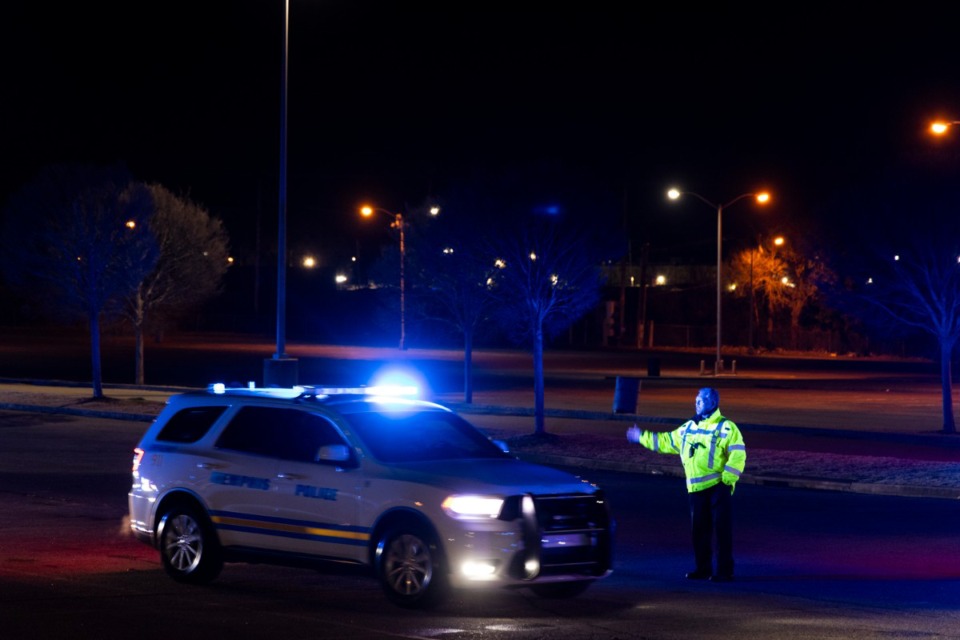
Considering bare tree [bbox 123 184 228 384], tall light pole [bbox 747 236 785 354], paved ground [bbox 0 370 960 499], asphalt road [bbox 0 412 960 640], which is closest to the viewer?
asphalt road [bbox 0 412 960 640]

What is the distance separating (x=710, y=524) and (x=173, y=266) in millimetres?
35418

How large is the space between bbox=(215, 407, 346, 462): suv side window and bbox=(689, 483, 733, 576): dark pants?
3112 millimetres

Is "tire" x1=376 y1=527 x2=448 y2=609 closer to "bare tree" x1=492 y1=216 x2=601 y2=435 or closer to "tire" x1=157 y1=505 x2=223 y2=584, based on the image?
"tire" x1=157 y1=505 x2=223 y2=584

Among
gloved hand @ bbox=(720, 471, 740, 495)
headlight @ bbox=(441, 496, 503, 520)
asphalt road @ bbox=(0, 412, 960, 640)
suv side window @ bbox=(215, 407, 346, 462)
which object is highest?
suv side window @ bbox=(215, 407, 346, 462)

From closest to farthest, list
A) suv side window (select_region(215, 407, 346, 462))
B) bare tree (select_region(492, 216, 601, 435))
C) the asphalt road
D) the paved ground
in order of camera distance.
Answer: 1. the asphalt road
2. suv side window (select_region(215, 407, 346, 462))
3. the paved ground
4. bare tree (select_region(492, 216, 601, 435))

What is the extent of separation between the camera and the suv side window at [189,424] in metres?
11.9

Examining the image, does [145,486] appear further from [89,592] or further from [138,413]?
[138,413]

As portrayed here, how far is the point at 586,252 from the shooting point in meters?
28.5

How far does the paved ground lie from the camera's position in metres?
20.7

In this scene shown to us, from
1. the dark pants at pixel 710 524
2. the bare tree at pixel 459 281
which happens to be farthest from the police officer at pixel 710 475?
the bare tree at pixel 459 281

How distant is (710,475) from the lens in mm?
11922

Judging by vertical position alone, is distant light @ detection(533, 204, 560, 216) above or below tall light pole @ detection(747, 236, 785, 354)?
below

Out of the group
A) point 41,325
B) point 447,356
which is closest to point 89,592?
point 447,356

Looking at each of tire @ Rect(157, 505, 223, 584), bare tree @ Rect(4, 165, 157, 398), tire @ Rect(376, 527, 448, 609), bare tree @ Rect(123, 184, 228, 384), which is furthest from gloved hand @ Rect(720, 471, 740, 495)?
bare tree @ Rect(123, 184, 228, 384)
